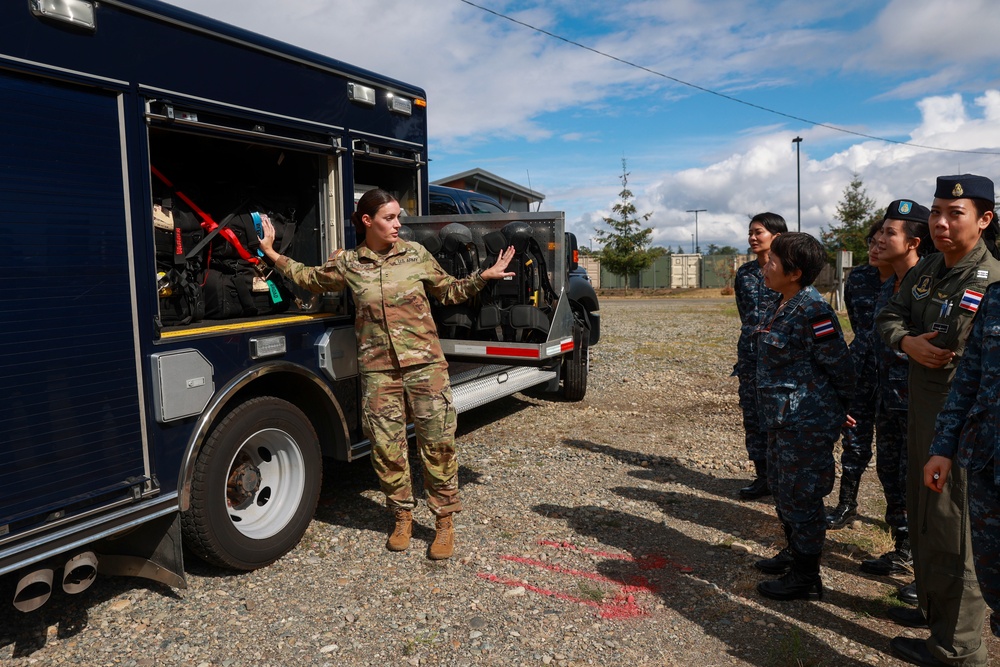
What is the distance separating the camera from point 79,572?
292 cm

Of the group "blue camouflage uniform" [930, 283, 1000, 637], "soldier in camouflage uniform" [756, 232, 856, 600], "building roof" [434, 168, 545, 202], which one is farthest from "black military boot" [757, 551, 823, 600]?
"building roof" [434, 168, 545, 202]

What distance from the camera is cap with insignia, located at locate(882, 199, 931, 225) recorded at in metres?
3.56

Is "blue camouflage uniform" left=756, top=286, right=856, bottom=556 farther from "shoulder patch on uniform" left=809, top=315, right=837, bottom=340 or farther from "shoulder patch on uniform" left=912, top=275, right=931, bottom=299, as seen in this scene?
"shoulder patch on uniform" left=912, top=275, right=931, bottom=299

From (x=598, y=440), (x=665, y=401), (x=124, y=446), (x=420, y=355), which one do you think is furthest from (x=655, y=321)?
(x=124, y=446)

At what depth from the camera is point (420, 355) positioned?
3.79 metres

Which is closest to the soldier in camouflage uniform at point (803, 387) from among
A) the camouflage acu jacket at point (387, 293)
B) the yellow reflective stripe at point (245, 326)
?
the camouflage acu jacket at point (387, 293)

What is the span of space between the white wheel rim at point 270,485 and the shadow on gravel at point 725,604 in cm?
164

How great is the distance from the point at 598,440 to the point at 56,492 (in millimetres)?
4386

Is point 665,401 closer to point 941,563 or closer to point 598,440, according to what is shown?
point 598,440

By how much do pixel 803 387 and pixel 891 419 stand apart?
34.1 inches

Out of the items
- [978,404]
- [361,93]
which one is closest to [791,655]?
[978,404]

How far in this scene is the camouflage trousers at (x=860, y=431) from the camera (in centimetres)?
411

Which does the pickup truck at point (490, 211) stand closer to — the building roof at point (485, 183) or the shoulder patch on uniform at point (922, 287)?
the shoulder patch on uniform at point (922, 287)

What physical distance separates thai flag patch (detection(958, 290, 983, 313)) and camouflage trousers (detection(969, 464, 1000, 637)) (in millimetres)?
710
